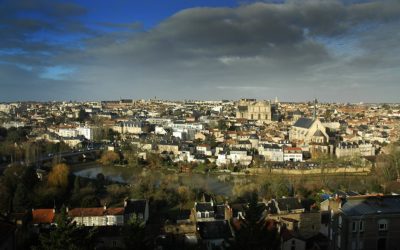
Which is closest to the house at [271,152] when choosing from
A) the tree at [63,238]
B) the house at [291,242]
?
the house at [291,242]

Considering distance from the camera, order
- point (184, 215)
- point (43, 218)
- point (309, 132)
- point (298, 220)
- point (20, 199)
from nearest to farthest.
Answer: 1. point (298, 220)
2. point (43, 218)
3. point (184, 215)
4. point (20, 199)
5. point (309, 132)

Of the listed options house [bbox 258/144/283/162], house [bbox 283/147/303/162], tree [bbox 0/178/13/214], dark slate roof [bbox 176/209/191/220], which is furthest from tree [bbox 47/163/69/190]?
house [bbox 283/147/303/162]

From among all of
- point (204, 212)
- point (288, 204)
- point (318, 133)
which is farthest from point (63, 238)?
point (318, 133)

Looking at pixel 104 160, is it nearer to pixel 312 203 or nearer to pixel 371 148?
pixel 312 203

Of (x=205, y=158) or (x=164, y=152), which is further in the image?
(x=164, y=152)

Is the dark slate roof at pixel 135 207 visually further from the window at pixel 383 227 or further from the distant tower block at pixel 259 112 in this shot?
the distant tower block at pixel 259 112

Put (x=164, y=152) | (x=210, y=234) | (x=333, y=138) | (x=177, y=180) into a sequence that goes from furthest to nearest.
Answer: (x=333, y=138)
(x=164, y=152)
(x=177, y=180)
(x=210, y=234)

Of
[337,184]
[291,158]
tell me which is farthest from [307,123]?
[337,184]

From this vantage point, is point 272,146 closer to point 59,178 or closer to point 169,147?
point 169,147
